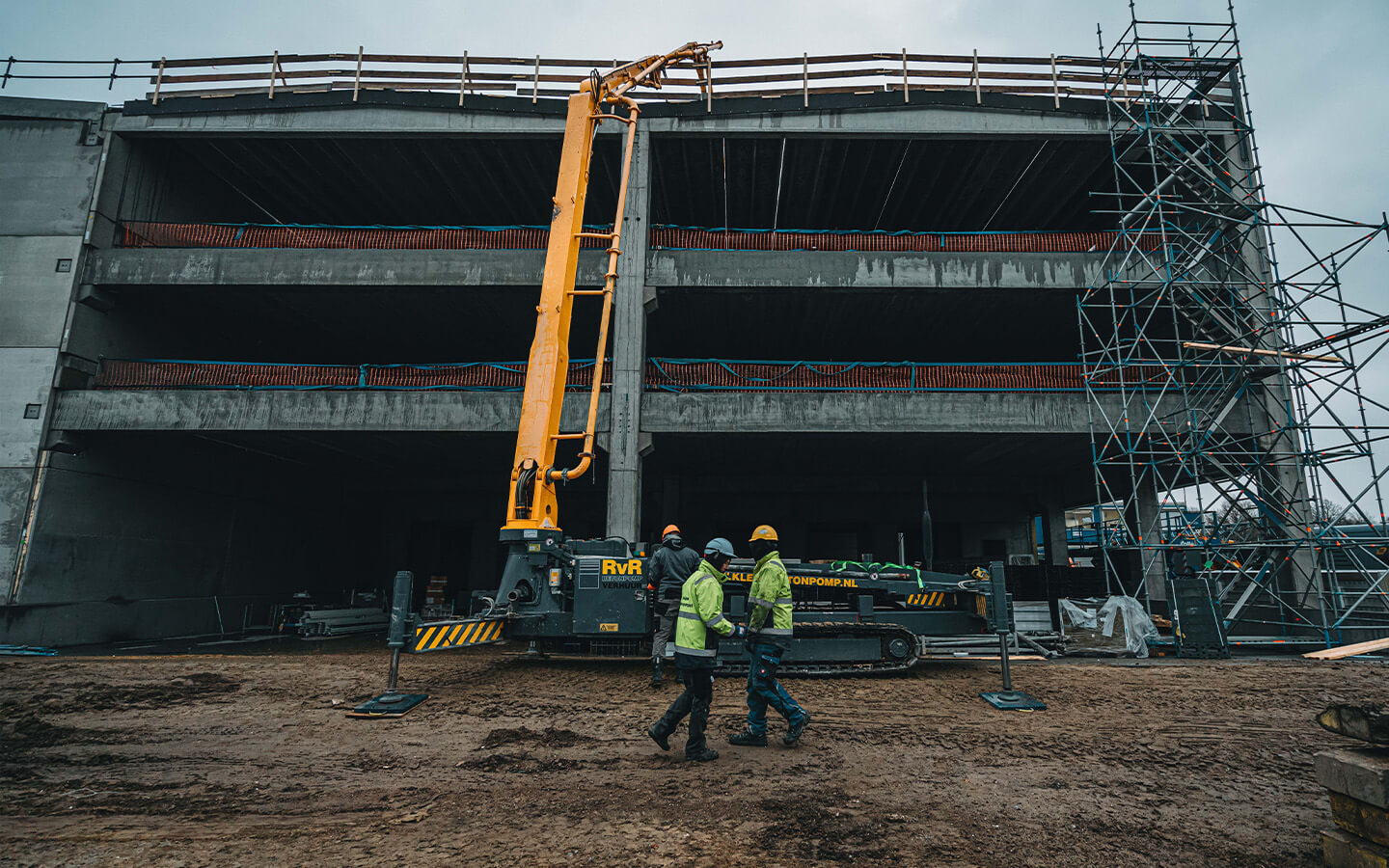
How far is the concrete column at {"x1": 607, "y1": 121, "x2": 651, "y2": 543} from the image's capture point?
14.0 m

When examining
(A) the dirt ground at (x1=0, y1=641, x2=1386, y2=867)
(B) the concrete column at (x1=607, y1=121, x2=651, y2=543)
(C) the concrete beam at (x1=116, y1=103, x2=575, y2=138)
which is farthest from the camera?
(C) the concrete beam at (x1=116, y1=103, x2=575, y2=138)

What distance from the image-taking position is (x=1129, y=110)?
15539 mm

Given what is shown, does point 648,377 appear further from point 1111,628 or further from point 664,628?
point 1111,628

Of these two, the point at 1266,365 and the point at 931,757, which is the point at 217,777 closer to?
the point at 931,757

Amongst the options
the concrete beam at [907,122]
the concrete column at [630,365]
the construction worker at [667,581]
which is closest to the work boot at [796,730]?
the construction worker at [667,581]

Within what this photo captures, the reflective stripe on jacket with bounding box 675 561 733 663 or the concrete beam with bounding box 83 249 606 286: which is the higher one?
the concrete beam with bounding box 83 249 606 286

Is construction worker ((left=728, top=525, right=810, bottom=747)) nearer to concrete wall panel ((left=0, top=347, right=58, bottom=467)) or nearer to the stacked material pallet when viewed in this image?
the stacked material pallet

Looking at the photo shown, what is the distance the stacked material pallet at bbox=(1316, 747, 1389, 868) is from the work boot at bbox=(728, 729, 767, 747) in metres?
3.68

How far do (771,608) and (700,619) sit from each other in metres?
Result: 0.79

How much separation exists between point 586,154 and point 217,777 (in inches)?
405

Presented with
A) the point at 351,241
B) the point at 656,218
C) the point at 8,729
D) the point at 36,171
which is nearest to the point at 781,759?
the point at 8,729

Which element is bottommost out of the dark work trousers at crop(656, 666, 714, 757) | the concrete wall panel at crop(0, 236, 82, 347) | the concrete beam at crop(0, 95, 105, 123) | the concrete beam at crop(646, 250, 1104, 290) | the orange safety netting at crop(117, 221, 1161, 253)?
the dark work trousers at crop(656, 666, 714, 757)

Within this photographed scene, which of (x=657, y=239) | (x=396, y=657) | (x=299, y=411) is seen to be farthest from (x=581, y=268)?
(x=396, y=657)

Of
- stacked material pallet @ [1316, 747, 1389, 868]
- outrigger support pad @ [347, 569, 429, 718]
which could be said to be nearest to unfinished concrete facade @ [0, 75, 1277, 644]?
outrigger support pad @ [347, 569, 429, 718]
